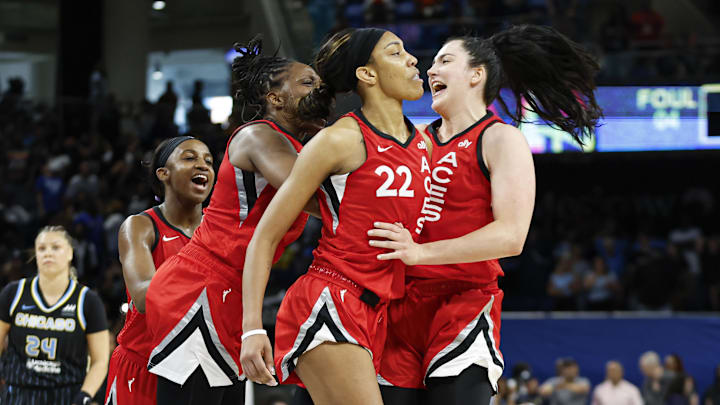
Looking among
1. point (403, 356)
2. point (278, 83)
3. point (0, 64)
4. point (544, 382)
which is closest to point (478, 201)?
point (403, 356)

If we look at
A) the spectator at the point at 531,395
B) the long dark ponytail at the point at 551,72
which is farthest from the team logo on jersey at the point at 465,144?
the spectator at the point at 531,395

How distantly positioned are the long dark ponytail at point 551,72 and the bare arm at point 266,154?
0.99 meters

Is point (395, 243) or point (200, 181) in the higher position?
point (200, 181)

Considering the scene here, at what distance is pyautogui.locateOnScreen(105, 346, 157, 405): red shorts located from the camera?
12.9ft

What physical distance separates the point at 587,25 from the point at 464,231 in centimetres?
1100

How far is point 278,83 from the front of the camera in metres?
3.53

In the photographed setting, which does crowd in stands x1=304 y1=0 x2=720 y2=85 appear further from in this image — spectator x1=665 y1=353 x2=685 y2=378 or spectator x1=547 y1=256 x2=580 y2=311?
spectator x1=665 y1=353 x2=685 y2=378

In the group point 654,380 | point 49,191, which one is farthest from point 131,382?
point 49,191

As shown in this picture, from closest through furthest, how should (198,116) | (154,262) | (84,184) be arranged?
(154,262) → (84,184) → (198,116)

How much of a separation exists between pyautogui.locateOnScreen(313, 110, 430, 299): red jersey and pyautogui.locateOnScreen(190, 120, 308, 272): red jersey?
285 millimetres

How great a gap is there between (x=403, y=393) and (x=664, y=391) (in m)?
7.78

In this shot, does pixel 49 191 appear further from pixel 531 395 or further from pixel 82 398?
pixel 82 398

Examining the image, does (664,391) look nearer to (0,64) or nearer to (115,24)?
(115,24)

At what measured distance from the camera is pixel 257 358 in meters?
2.78
